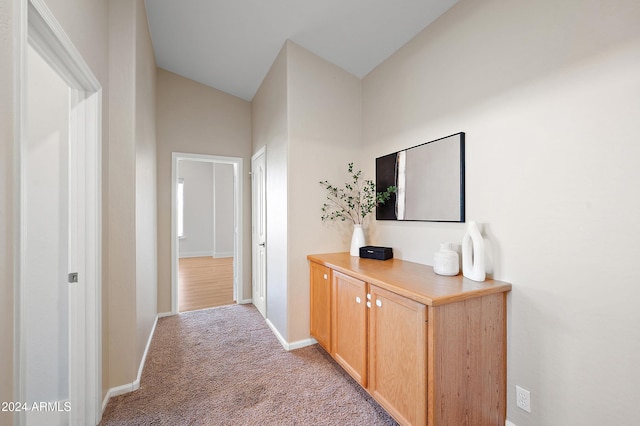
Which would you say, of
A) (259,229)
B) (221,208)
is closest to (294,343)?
(259,229)

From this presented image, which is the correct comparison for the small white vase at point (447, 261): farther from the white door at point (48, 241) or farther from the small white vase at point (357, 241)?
the white door at point (48, 241)

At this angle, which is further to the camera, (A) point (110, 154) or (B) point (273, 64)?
(B) point (273, 64)

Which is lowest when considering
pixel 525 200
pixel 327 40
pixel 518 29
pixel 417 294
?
pixel 417 294

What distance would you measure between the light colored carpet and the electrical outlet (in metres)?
0.73

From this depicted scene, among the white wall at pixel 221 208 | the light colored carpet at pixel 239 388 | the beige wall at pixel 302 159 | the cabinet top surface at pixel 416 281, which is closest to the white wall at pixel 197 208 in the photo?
the white wall at pixel 221 208

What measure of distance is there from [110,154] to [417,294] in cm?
214

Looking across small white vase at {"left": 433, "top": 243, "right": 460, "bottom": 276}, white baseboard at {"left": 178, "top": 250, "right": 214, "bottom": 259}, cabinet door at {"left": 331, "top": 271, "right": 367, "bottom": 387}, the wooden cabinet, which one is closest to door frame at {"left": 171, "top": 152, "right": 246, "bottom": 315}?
cabinet door at {"left": 331, "top": 271, "right": 367, "bottom": 387}

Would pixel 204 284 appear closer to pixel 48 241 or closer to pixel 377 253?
pixel 48 241

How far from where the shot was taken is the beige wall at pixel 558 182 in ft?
3.67

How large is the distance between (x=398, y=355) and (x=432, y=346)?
274 mm

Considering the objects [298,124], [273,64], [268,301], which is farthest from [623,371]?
[273,64]

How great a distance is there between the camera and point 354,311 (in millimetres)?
1888

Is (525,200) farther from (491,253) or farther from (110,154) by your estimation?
(110,154)

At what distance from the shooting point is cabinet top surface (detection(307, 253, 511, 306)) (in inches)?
52.2
